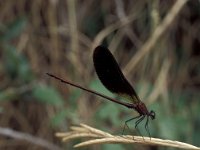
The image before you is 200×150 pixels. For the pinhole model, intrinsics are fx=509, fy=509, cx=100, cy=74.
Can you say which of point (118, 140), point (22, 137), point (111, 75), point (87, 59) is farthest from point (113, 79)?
point (87, 59)

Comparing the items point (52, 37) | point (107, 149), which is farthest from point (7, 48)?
point (107, 149)

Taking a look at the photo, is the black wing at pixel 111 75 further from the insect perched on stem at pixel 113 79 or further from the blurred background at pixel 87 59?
the blurred background at pixel 87 59

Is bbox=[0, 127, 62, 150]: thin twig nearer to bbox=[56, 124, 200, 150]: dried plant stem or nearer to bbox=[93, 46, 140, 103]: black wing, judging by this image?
bbox=[93, 46, 140, 103]: black wing

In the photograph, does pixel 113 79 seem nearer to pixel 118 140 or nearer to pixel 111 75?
pixel 111 75

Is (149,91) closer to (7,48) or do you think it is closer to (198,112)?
(198,112)


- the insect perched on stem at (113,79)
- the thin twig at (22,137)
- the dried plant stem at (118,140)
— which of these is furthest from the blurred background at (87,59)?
the dried plant stem at (118,140)
